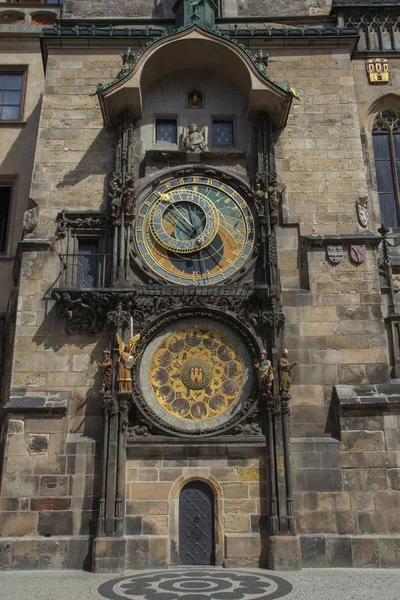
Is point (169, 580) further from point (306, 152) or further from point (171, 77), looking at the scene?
point (171, 77)

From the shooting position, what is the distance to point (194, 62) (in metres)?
14.0

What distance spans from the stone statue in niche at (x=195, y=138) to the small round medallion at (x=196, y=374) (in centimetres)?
460

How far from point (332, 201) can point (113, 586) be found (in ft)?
27.6

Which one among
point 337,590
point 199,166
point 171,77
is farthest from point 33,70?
point 337,590

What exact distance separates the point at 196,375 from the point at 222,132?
5.51 metres

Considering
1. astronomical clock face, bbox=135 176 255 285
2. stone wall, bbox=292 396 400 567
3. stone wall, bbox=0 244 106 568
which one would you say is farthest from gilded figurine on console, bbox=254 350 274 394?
stone wall, bbox=0 244 106 568

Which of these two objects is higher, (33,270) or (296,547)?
(33,270)

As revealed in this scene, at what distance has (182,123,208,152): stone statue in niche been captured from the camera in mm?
13523

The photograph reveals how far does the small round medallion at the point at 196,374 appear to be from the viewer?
1193 centimetres

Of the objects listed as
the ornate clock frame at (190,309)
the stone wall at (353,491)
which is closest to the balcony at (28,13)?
the ornate clock frame at (190,309)

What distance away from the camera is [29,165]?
51.9 feet

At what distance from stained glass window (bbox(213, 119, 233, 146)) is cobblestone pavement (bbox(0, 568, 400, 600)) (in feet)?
28.2

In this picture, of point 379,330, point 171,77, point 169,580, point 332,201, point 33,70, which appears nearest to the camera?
point 169,580

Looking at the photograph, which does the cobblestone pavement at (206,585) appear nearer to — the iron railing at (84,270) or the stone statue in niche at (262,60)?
the iron railing at (84,270)
